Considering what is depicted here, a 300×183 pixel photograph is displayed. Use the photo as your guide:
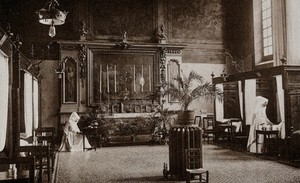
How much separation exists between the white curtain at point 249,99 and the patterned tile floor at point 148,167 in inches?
56.1

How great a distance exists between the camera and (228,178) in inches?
272

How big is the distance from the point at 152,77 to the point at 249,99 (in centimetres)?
402

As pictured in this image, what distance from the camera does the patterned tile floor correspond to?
6.96 m

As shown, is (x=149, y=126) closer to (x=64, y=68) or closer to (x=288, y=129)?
(x=64, y=68)

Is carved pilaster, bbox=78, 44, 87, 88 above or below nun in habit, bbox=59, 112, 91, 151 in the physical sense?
above

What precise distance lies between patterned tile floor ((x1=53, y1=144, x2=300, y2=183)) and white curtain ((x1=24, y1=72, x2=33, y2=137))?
45.4 inches

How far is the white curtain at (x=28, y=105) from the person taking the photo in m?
9.03

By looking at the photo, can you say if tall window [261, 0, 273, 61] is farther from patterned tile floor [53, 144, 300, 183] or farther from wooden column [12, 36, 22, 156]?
wooden column [12, 36, 22, 156]

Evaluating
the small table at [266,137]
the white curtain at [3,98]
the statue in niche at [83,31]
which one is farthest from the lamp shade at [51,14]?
the statue in niche at [83,31]

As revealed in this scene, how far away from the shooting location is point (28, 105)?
9297mm

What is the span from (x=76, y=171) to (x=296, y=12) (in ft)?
27.9

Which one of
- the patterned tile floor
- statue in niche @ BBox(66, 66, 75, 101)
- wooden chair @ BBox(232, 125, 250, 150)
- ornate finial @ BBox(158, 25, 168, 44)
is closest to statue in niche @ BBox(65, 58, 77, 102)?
statue in niche @ BBox(66, 66, 75, 101)

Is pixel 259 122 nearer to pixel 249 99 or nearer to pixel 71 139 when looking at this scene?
pixel 249 99

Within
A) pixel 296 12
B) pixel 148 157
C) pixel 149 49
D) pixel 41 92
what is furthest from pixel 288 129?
pixel 41 92
